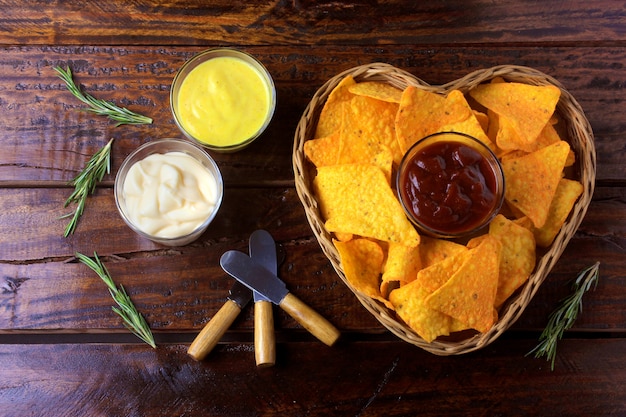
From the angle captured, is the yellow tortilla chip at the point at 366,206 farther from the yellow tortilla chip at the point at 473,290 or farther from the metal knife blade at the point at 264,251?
the metal knife blade at the point at 264,251

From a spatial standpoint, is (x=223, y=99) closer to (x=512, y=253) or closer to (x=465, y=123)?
(x=465, y=123)

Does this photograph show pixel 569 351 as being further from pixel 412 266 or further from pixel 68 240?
pixel 68 240

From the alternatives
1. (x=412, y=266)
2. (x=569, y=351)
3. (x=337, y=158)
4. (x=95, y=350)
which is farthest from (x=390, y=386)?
(x=95, y=350)

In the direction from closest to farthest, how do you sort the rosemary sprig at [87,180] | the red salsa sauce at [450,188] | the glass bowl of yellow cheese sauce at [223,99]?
the red salsa sauce at [450,188]
the glass bowl of yellow cheese sauce at [223,99]
the rosemary sprig at [87,180]

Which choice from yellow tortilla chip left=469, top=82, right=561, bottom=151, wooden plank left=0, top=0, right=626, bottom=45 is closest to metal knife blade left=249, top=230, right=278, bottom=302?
wooden plank left=0, top=0, right=626, bottom=45

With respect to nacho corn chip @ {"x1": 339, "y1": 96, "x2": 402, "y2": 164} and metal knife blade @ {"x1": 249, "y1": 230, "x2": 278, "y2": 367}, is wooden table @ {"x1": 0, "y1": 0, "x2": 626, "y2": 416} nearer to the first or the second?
metal knife blade @ {"x1": 249, "y1": 230, "x2": 278, "y2": 367}

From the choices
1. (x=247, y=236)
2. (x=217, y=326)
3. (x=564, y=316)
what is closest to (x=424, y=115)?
(x=247, y=236)

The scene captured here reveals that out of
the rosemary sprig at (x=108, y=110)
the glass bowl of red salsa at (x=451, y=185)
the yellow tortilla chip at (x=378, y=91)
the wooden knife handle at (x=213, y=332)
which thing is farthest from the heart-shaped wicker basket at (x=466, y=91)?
the rosemary sprig at (x=108, y=110)
